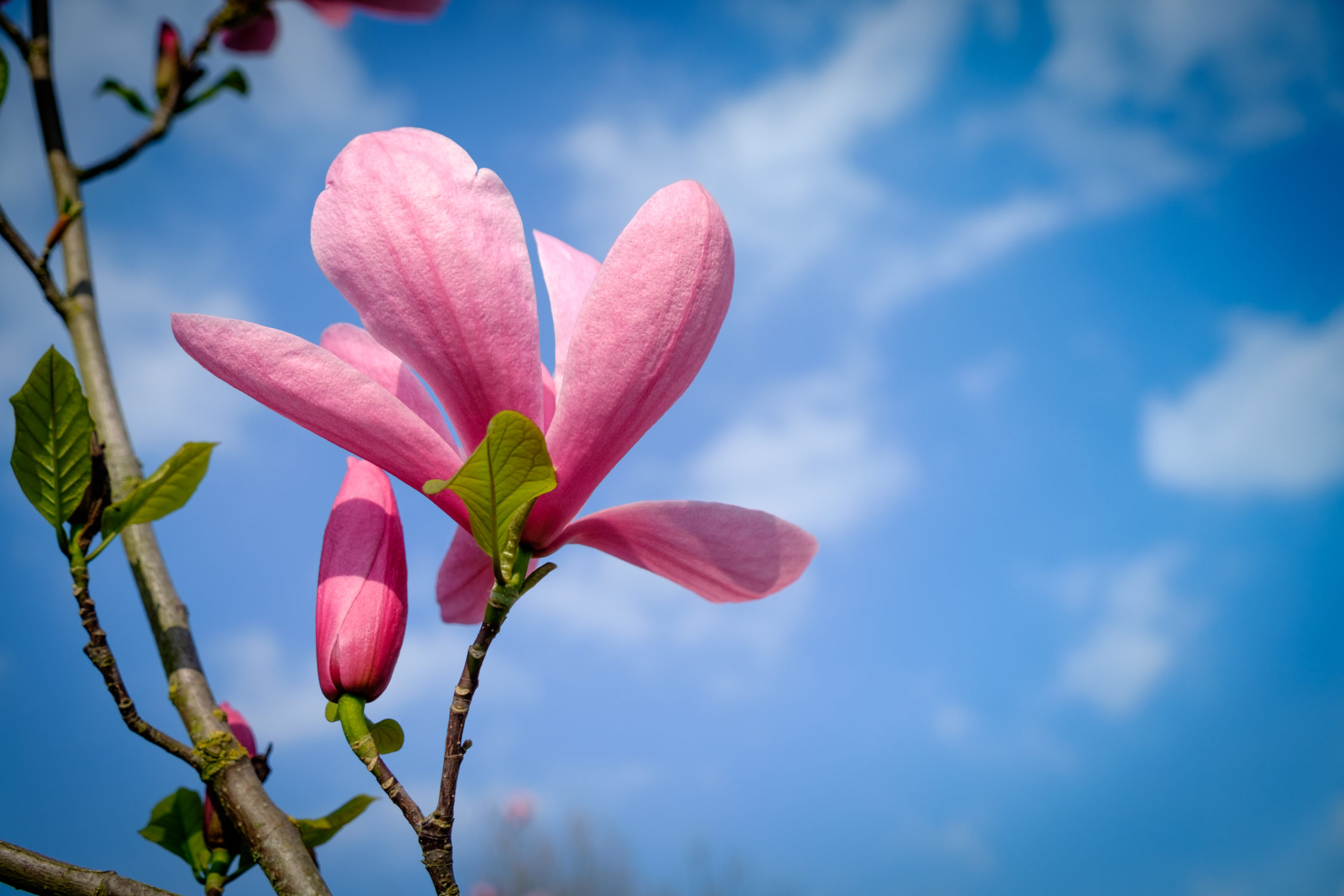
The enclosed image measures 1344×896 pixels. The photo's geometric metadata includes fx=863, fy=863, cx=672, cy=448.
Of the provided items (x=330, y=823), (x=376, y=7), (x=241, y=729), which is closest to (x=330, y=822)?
(x=330, y=823)

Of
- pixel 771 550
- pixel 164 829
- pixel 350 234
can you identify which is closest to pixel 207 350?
pixel 350 234

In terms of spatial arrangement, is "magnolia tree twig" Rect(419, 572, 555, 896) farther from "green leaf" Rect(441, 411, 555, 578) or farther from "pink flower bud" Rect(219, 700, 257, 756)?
"pink flower bud" Rect(219, 700, 257, 756)

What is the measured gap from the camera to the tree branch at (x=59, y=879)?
2.12 feet

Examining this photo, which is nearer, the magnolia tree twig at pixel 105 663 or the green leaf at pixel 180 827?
the magnolia tree twig at pixel 105 663

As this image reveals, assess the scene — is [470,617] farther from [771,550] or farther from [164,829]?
[164,829]

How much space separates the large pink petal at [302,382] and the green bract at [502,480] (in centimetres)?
5

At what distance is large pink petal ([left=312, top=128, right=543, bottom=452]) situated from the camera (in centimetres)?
59

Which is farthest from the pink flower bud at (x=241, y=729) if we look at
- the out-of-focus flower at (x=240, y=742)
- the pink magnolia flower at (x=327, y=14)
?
the pink magnolia flower at (x=327, y=14)

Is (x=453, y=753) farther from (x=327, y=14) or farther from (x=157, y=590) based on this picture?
(x=327, y=14)

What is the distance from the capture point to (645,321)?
1.94ft

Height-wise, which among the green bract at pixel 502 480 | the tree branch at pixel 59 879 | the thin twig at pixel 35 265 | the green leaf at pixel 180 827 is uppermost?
the thin twig at pixel 35 265

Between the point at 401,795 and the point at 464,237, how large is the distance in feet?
1.30

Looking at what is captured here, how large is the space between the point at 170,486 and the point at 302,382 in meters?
0.22

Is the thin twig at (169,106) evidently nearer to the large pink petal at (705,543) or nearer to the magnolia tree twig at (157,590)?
the magnolia tree twig at (157,590)
